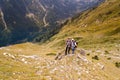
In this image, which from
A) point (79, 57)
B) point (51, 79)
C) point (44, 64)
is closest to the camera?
point (51, 79)

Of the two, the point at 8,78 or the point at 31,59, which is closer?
the point at 8,78

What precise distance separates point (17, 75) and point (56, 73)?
17.1 ft

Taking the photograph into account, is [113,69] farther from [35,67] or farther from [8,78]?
[8,78]

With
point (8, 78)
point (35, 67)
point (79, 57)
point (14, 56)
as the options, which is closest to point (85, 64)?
point (79, 57)

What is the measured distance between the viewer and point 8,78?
31.2 m

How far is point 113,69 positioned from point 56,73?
1432cm

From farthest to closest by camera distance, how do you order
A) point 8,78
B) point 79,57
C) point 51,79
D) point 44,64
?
point 79,57 → point 44,64 → point 51,79 → point 8,78

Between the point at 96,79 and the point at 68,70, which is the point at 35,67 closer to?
the point at 68,70

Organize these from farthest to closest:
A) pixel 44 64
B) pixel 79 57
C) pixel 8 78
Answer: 1. pixel 79 57
2. pixel 44 64
3. pixel 8 78

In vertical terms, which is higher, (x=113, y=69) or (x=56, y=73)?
(x=56, y=73)

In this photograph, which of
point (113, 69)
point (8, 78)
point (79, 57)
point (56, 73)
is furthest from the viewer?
point (113, 69)

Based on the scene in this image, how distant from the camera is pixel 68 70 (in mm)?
37625

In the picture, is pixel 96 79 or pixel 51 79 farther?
pixel 96 79

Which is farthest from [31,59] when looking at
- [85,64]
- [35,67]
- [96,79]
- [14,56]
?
[96,79]
